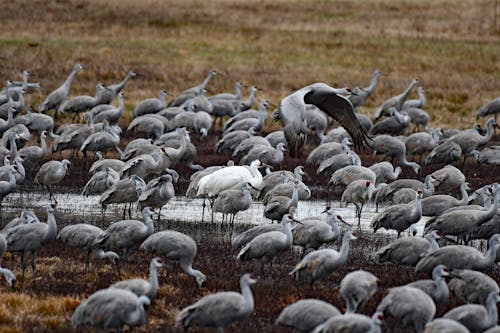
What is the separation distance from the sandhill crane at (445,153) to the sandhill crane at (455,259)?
28.6ft

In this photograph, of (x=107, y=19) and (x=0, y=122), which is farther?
(x=107, y=19)

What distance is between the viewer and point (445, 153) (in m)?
20.4

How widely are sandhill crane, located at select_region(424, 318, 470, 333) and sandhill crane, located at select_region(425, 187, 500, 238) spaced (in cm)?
472

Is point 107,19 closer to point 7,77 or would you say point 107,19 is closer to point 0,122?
point 7,77

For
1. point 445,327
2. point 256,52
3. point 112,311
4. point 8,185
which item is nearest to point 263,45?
point 256,52

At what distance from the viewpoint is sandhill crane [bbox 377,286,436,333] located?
31.1ft

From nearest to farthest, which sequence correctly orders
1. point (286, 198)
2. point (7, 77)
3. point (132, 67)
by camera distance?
point (286, 198) < point (7, 77) < point (132, 67)

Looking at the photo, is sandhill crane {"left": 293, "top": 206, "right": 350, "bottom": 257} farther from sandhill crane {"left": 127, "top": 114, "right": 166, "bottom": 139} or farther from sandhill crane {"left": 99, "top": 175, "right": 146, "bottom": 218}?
sandhill crane {"left": 127, "top": 114, "right": 166, "bottom": 139}

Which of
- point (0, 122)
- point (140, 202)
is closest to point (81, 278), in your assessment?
Answer: point (140, 202)

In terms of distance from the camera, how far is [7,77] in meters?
30.4

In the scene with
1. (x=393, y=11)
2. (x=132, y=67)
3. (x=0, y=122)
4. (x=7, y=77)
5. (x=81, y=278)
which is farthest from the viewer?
(x=393, y=11)

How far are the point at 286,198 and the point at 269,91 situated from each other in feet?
52.8

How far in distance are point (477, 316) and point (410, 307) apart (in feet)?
2.00

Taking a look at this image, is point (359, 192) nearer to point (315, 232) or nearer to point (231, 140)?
point (315, 232)
